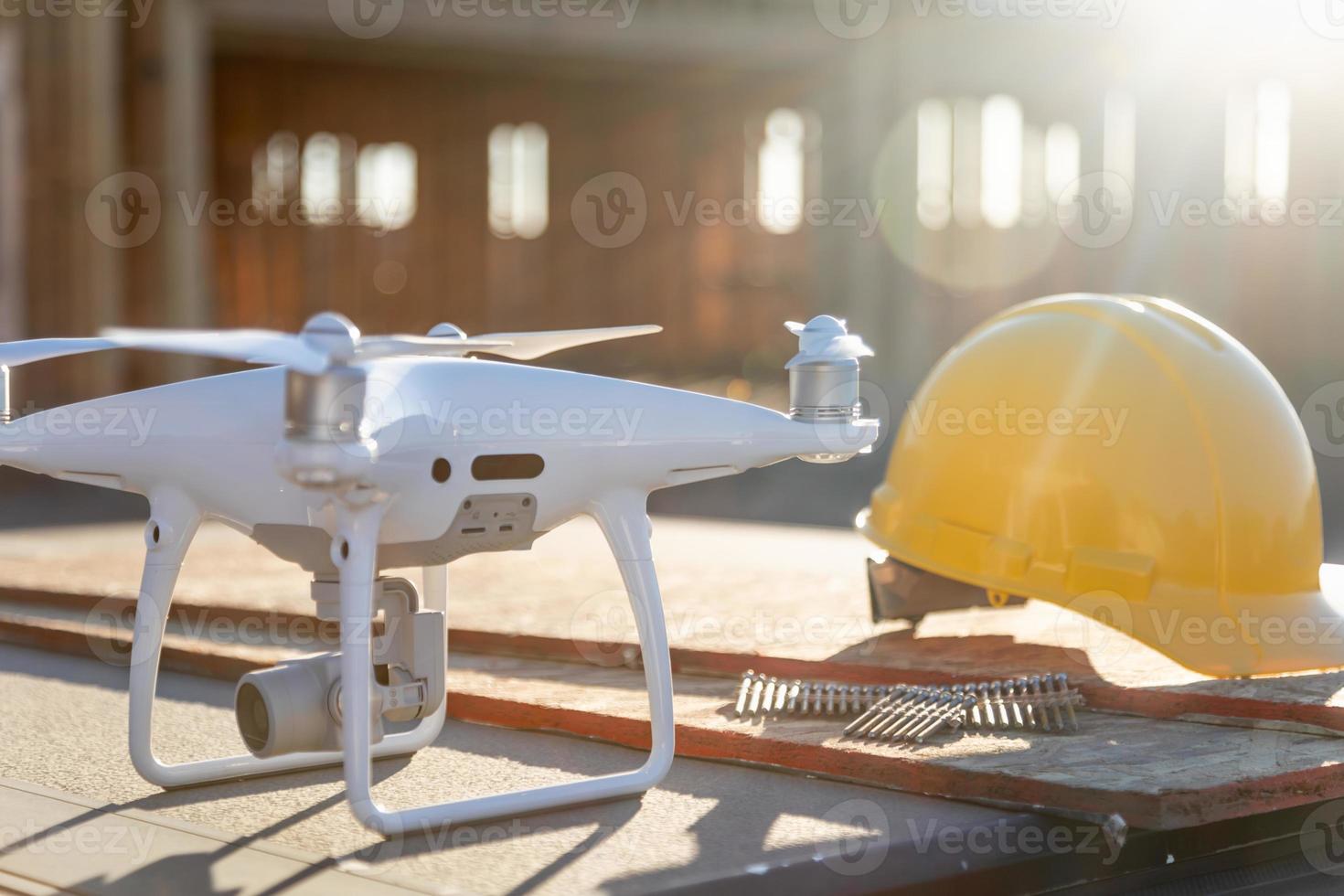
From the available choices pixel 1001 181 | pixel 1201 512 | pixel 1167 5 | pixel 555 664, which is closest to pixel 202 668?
pixel 555 664

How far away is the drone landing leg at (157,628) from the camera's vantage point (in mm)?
3434

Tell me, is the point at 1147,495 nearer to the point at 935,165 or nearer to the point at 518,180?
the point at 935,165

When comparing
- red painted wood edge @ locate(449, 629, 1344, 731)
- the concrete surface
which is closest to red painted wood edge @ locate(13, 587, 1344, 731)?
red painted wood edge @ locate(449, 629, 1344, 731)

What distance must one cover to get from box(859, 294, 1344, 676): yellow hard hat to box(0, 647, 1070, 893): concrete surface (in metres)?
1.51

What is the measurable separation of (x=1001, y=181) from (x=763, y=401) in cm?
545

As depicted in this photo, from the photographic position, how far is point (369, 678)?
310 cm

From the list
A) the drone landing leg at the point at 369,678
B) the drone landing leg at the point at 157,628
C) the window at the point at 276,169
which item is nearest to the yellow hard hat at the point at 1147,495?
the drone landing leg at the point at 369,678

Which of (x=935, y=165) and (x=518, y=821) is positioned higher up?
(x=935, y=165)

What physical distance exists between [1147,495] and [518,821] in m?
2.46

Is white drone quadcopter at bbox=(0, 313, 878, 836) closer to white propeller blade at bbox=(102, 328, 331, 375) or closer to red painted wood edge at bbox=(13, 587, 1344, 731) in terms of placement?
white propeller blade at bbox=(102, 328, 331, 375)

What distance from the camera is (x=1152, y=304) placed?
5258 mm

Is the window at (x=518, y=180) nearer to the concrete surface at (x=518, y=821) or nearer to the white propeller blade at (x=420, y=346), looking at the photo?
the concrete surface at (x=518, y=821)

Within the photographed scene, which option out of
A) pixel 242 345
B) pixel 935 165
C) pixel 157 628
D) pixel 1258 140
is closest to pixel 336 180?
pixel 935 165

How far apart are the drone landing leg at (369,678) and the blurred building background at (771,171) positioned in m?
13.9
